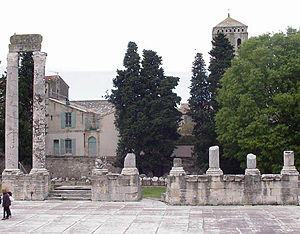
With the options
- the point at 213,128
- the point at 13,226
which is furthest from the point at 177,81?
the point at 13,226

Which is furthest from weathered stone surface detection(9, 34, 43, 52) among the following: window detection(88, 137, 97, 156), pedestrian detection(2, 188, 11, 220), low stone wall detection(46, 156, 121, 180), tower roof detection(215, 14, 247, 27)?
tower roof detection(215, 14, 247, 27)

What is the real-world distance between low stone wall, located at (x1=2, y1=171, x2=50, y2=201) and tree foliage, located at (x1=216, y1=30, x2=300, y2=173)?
13.2 m

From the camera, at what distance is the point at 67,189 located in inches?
1084

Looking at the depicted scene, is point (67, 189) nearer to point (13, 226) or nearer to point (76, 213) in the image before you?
point (76, 213)

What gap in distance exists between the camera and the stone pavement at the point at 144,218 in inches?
676

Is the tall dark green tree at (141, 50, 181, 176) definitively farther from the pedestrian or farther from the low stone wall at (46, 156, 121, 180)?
the pedestrian

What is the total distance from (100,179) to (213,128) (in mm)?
16069

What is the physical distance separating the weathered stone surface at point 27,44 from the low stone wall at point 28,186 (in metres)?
7.16

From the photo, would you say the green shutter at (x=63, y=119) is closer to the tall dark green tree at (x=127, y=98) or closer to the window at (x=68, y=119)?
the window at (x=68, y=119)

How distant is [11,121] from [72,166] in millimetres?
19614

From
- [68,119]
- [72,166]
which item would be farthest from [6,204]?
[68,119]

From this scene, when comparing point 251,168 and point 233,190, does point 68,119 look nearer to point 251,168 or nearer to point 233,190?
point 233,190

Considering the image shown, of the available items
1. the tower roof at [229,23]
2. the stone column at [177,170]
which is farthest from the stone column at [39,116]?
the tower roof at [229,23]

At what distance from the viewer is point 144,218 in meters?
19.7
